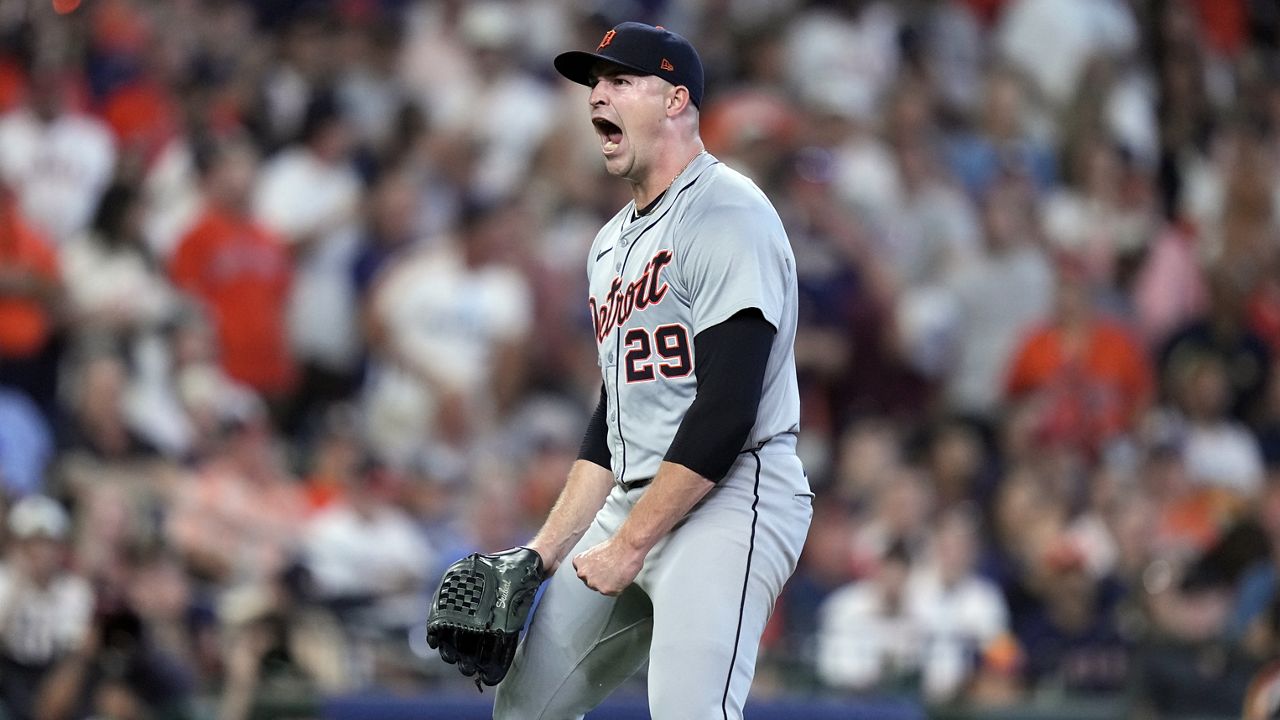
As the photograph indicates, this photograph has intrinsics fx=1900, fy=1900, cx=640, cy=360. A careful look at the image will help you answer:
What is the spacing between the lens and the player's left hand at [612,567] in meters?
3.91

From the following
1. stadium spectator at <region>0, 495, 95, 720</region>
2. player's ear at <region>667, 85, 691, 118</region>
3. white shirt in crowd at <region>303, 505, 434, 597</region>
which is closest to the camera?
player's ear at <region>667, 85, 691, 118</region>

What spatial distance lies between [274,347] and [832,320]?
2.81 m

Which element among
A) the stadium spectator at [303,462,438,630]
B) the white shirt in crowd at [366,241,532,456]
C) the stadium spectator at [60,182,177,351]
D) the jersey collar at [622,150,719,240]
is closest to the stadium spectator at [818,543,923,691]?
the stadium spectator at [303,462,438,630]

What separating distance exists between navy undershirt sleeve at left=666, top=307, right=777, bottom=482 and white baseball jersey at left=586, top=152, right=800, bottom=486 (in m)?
0.04

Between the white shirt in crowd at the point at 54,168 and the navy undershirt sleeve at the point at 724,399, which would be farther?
the white shirt in crowd at the point at 54,168

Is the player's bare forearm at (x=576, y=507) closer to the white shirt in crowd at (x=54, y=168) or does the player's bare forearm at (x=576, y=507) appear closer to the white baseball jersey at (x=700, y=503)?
the white baseball jersey at (x=700, y=503)

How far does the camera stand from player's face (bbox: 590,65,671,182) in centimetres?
407

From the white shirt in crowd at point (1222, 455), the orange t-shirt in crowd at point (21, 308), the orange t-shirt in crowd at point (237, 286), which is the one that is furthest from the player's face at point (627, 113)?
the white shirt in crowd at point (1222, 455)

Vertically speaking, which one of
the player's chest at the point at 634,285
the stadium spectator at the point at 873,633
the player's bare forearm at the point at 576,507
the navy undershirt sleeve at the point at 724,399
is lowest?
the stadium spectator at the point at 873,633

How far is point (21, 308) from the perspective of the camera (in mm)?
8656

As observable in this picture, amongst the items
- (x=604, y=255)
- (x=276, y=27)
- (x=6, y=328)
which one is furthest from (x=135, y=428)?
(x=604, y=255)

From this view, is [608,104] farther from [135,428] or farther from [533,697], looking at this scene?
[135,428]

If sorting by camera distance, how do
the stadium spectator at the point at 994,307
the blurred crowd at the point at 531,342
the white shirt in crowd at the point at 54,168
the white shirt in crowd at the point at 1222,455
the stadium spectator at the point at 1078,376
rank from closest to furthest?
the blurred crowd at the point at 531,342 < the white shirt in crowd at the point at 54,168 < the stadium spectator at the point at 1078,376 < the white shirt in crowd at the point at 1222,455 < the stadium spectator at the point at 994,307

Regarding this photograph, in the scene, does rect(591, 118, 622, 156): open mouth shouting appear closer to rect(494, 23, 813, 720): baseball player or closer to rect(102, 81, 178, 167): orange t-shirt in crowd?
rect(494, 23, 813, 720): baseball player
